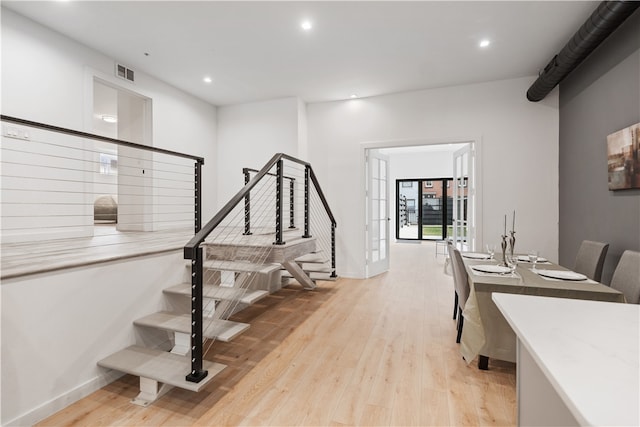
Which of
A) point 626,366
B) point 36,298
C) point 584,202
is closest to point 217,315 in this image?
point 36,298

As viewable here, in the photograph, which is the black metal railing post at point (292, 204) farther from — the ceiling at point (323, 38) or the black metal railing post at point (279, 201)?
the black metal railing post at point (279, 201)

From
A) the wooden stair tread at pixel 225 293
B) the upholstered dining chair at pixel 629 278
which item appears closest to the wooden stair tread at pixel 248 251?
the wooden stair tread at pixel 225 293

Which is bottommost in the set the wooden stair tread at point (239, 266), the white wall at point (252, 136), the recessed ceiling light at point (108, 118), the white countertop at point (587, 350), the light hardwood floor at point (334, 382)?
the light hardwood floor at point (334, 382)

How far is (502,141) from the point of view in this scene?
4520 mm

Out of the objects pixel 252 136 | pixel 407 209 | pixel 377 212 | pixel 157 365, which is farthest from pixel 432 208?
pixel 157 365

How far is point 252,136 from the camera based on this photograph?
558cm

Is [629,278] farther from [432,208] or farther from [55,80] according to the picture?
[432,208]

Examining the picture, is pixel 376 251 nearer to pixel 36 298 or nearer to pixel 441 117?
pixel 441 117

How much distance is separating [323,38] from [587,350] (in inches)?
142

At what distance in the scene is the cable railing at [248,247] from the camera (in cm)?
194

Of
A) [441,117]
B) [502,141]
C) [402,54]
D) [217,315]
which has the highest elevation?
[402,54]

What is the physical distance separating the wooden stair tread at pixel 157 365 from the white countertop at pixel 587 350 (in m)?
1.75

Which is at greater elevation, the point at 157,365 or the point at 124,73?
the point at 124,73

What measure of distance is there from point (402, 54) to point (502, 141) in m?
2.01
